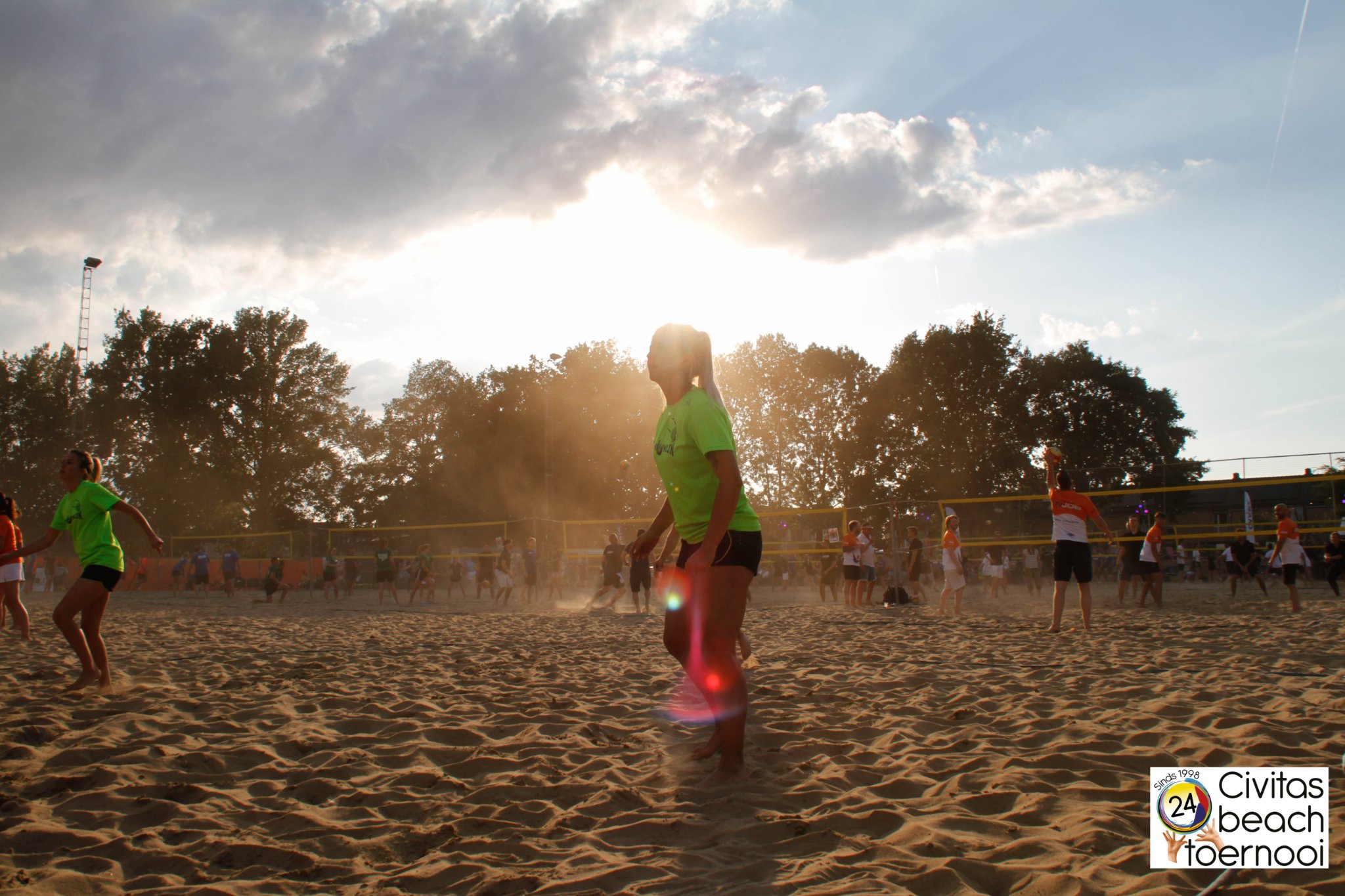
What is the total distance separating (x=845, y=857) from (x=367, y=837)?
148cm

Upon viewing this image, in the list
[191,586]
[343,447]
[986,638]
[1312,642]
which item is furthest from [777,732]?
[343,447]

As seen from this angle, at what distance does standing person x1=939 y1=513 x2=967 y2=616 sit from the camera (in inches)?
448

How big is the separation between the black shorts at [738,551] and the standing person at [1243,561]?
1404 centimetres

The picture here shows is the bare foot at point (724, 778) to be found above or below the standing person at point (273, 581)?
above

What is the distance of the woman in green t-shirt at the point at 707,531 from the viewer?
3072mm

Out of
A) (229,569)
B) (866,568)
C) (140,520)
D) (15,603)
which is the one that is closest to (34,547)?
(140,520)

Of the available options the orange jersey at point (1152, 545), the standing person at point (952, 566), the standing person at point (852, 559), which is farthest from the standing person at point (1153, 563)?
the standing person at point (852, 559)

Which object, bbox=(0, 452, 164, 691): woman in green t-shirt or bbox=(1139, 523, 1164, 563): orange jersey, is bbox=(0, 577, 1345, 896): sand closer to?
bbox=(0, 452, 164, 691): woman in green t-shirt

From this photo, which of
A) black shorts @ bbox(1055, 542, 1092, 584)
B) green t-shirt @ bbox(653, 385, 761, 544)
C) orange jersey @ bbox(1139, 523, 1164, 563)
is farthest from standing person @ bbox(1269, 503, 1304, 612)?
green t-shirt @ bbox(653, 385, 761, 544)

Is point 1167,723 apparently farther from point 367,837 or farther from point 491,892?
point 367,837

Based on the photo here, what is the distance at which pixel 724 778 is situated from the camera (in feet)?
10.2

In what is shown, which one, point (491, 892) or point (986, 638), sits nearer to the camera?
point (491, 892)

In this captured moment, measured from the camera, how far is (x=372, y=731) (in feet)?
12.8

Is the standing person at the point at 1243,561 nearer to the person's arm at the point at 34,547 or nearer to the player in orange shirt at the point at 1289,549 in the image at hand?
the player in orange shirt at the point at 1289,549
